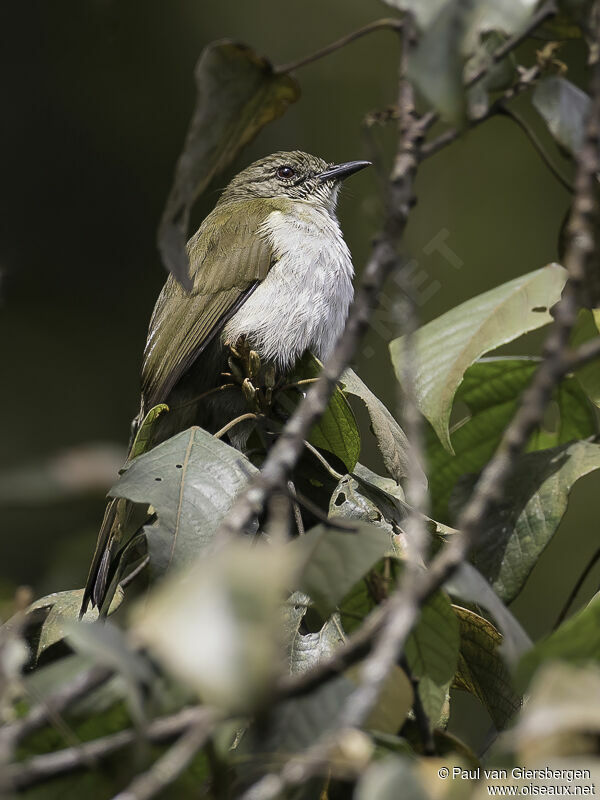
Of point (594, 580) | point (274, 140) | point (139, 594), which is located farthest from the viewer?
point (274, 140)

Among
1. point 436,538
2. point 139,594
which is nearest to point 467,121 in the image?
point 436,538

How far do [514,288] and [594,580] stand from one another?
13.4 feet

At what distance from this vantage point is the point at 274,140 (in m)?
6.89

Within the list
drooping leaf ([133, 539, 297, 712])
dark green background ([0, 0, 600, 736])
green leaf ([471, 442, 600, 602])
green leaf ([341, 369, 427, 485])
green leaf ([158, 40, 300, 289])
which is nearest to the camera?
drooping leaf ([133, 539, 297, 712])

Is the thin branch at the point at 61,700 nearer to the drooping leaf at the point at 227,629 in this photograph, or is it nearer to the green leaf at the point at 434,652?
the drooping leaf at the point at 227,629

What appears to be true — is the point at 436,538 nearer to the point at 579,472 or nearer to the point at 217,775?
the point at 579,472

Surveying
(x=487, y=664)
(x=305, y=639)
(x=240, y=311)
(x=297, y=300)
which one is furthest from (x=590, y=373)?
(x=240, y=311)

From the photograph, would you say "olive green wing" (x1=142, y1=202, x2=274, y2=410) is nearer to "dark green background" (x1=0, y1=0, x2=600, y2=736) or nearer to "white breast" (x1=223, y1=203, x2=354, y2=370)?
"white breast" (x1=223, y1=203, x2=354, y2=370)

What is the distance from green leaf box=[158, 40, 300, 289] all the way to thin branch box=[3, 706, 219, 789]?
1.75 ft

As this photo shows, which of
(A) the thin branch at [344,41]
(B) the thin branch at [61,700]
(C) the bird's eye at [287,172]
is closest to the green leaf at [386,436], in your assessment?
(A) the thin branch at [344,41]

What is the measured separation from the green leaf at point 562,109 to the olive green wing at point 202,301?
1.49m

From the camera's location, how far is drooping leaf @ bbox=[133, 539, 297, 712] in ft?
2.16

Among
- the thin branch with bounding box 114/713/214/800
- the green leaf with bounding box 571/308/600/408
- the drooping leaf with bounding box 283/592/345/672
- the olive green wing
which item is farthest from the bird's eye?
the thin branch with bounding box 114/713/214/800

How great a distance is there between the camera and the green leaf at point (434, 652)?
1193mm
